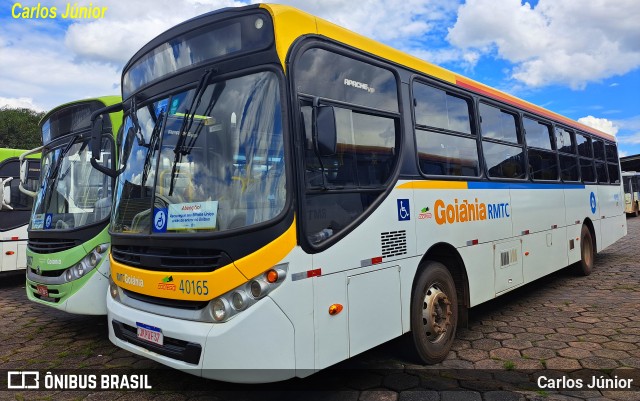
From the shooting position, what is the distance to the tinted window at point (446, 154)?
4488 millimetres

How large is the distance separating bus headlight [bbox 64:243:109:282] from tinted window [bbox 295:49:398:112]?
3.46 m

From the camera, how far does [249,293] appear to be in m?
2.99

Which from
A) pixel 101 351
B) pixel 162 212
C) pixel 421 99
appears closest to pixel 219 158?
pixel 162 212

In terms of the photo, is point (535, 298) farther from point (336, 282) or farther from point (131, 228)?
point (131, 228)

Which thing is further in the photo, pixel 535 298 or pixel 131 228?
pixel 535 298

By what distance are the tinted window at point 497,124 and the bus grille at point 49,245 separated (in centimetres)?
525

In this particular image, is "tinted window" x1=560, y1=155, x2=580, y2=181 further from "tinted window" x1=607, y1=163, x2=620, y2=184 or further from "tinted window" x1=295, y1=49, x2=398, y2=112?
"tinted window" x1=295, y1=49, x2=398, y2=112

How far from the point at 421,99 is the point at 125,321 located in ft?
11.2

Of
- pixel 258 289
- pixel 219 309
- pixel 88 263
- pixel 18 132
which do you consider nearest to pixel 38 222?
A: pixel 88 263

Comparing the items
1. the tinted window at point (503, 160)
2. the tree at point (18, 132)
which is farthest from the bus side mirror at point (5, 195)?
the tree at point (18, 132)

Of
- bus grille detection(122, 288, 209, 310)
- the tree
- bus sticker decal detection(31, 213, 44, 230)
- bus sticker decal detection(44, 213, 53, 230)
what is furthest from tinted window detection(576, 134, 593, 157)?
the tree

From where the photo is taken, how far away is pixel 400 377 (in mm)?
4062

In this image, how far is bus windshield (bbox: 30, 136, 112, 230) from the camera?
557 centimetres

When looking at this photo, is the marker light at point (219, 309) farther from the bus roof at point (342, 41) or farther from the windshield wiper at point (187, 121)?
the bus roof at point (342, 41)
